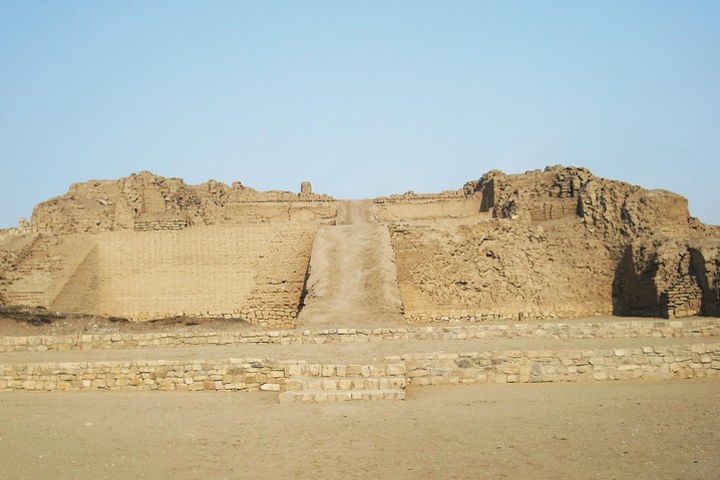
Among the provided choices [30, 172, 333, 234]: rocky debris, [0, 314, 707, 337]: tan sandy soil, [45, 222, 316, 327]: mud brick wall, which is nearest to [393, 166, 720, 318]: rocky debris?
[0, 314, 707, 337]: tan sandy soil

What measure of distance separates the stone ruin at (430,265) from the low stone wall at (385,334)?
501 centimetres

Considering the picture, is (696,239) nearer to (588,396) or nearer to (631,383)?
(631,383)

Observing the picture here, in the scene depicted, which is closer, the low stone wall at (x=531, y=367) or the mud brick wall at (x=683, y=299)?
the low stone wall at (x=531, y=367)

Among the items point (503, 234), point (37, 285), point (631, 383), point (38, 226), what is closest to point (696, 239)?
point (503, 234)

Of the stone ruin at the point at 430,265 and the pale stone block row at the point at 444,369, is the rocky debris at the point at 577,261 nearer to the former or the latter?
the stone ruin at the point at 430,265

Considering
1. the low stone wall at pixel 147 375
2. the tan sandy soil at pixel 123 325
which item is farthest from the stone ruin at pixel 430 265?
the low stone wall at pixel 147 375

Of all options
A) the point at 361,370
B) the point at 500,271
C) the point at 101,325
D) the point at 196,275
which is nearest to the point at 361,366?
the point at 361,370

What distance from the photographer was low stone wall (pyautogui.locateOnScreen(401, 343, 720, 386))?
10.9 meters

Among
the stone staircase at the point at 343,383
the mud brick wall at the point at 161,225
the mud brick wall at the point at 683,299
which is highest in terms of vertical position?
the mud brick wall at the point at 161,225

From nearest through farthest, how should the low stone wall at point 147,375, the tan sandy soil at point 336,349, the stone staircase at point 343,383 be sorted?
the stone staircase at point 343,383 < the low stone wall at point 147,375 < the tan sandy soil at point 336,349

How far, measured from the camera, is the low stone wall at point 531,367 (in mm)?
10875

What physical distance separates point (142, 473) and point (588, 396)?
597cm

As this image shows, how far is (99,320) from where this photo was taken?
20078mm

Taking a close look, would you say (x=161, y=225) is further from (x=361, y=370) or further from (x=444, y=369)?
(x=444, y=369)
